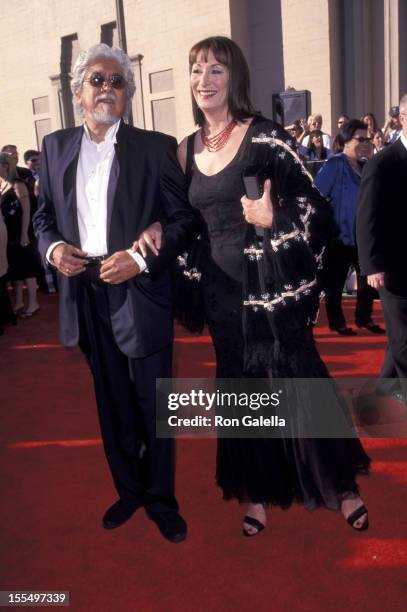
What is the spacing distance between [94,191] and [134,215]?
0.67 ft

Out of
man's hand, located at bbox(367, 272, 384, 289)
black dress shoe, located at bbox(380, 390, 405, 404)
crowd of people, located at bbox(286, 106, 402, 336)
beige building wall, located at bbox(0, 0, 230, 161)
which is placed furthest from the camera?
beige building wall, located at bbox(0, 0, 230, 161)

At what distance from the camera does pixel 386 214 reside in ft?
10.1

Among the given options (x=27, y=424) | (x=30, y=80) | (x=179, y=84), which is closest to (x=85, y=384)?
(x=27, y=424)

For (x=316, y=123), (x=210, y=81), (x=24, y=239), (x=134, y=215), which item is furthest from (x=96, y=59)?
(x=316, y=123)

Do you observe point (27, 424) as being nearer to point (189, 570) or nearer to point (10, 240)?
point (189, 570)

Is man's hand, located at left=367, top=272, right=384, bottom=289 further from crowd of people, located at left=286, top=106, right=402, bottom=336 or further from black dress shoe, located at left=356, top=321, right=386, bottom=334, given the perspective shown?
black dress shoe, located at left=356, top=321, right=386, bottom=334

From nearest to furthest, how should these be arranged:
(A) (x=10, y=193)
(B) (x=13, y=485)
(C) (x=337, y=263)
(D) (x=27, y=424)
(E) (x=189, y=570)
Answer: (E) (x=189, y=570) → (B) (x=13, y=485) → (D) (x=27, y=424) → (C) (x=337, y=263) → (A) (x=10, y=193)

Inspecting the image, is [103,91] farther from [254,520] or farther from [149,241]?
[254,520]

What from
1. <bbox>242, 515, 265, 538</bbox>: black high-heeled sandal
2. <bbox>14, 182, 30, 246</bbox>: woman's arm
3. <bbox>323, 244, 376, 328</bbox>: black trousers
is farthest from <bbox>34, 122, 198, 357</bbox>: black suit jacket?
<bbox>14, 182, 30, 246</bbox>: woman's arm

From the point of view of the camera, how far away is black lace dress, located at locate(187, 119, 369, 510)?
2258mm

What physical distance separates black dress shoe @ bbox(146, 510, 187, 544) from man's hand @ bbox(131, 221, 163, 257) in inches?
49.0

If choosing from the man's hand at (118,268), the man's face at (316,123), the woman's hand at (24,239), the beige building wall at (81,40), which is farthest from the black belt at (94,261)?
the beige building wall at (81,40)

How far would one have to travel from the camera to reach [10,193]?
6.59 meters

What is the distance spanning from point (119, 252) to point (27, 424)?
7.32 feet
